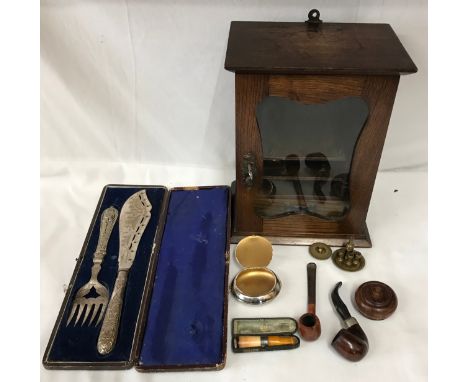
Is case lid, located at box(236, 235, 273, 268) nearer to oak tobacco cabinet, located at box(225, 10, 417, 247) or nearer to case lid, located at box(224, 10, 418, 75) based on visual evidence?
oak tobacco cabinet, located at box(225, 10, 417, 247)

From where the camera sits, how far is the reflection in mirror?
3.45 ft

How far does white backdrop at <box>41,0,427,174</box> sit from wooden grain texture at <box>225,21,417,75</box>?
0.11m

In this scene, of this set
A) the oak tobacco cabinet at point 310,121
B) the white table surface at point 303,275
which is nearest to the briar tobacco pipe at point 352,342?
the white table surface at point 303,275

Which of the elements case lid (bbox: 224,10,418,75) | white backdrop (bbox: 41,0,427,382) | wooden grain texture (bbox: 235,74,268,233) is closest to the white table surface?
white backdrop (bbox: 41,0,427,382)

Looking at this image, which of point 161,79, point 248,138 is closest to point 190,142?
point 161,79

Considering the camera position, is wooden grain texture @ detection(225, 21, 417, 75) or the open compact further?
the open compact

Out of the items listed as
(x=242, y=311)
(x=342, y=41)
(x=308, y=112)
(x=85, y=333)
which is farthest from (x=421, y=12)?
(x=85, y=333)

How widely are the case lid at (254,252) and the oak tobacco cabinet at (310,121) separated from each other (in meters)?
0.06

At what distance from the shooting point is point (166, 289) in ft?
3.64

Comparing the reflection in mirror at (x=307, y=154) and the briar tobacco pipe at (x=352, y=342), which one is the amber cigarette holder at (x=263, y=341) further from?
the reflection in mirror at (x=307, y=154)

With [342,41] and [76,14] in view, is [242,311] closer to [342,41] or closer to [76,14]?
[342,41]

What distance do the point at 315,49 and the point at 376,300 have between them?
631 mm

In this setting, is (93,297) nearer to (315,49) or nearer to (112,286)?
(112,286)

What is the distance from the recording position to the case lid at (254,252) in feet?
3.84
